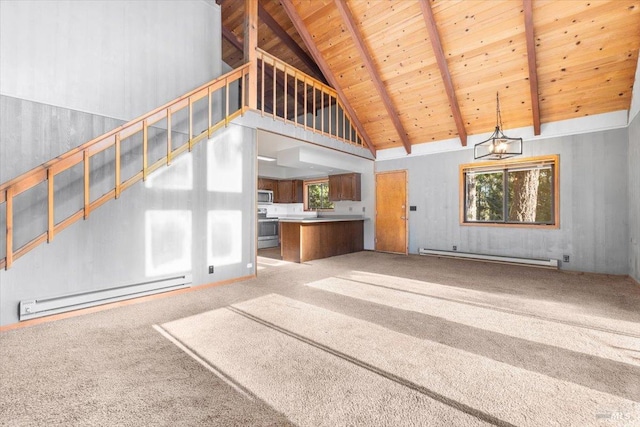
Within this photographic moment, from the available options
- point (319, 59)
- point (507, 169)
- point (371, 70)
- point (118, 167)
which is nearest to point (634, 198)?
point (507, 169)

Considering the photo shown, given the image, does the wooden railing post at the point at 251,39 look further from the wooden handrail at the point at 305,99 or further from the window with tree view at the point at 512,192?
the window with tree view at the point at 512,192

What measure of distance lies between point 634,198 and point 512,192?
172cm

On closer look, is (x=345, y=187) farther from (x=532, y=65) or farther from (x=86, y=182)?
(x=86, y=182)

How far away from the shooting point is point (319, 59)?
5.59 metres

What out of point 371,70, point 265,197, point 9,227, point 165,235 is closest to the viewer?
point 9,227

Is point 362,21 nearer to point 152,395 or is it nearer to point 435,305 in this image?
point 435,305

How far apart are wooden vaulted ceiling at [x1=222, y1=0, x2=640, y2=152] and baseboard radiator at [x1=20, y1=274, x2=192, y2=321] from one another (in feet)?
15.5

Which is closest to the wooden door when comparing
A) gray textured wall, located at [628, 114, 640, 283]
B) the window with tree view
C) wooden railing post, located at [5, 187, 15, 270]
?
the window with tree view

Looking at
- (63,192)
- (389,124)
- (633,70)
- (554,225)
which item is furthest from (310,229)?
(633,70)

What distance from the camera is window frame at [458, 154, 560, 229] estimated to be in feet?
17.0

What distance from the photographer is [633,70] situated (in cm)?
408

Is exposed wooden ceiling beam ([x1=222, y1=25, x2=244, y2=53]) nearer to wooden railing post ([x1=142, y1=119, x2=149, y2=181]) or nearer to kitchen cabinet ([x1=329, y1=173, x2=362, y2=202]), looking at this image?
kitchen cabinet ([x1=329, y1=173, x2=362, y2=202])

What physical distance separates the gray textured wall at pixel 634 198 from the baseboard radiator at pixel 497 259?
0.99 m

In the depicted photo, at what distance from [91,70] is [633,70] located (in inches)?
277
